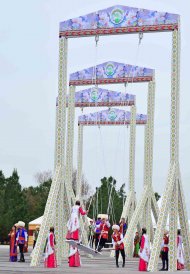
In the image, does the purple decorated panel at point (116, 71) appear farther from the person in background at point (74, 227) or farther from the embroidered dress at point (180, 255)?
the embroidered dress at point (180, 255)

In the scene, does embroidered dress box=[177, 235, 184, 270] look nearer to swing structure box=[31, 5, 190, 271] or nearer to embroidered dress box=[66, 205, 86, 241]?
swing structure box=[31, 5, 190, 271]

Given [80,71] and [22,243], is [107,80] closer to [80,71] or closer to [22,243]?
[80,71]

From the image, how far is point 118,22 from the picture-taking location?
73.5 ft

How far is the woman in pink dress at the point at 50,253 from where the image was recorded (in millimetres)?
20531

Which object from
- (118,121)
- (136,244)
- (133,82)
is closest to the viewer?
(136,244)

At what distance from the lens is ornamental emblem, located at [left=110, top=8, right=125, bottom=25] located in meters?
22.3

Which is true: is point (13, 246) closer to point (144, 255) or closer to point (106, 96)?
point (144, 255)

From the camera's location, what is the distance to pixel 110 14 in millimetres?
22578

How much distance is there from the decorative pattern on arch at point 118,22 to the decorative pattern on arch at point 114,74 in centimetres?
664

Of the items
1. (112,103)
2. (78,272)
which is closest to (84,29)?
(78,272)

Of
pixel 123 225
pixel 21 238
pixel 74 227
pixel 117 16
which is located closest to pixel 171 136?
pixel 74 227

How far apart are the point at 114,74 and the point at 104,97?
3533 millimetres

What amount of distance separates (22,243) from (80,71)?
9.74 meters

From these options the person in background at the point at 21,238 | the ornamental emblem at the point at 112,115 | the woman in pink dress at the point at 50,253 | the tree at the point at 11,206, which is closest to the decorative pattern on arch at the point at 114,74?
the ornamental emblem at the point at 112,115
